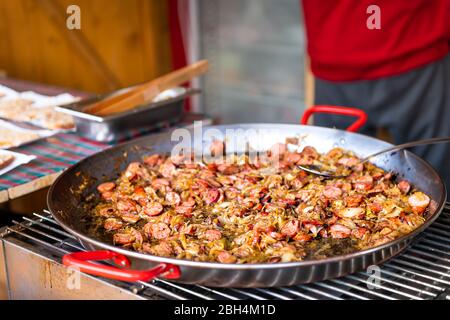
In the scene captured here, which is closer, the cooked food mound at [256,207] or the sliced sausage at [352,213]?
the cooked food mound at [256,207]

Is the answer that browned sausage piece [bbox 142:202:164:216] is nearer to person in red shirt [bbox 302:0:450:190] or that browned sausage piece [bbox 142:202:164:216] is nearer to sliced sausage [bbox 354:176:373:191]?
sliced sausage [bbox 354:176:373:191]

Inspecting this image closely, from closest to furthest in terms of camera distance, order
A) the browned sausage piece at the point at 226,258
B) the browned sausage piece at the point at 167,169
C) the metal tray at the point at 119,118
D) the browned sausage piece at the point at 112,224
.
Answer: the browned sausage piece at the point at 226,258 → the browned sausage piece at the point at 112,224 → the browned sausage piece at the point at 167,169 → the metal tray at the point at 119,118

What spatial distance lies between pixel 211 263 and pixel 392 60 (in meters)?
1.67

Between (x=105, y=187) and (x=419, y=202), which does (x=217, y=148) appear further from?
(x=419, y=202)

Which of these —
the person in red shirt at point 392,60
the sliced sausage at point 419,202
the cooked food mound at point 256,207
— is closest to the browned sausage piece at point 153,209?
the cooked food mound at point 256,207

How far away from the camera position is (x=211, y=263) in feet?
3.72

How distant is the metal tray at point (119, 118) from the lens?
2.05m

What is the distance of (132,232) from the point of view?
1428 mm

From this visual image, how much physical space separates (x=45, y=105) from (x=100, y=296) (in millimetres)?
1344

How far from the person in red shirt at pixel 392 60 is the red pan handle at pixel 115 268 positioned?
1.64m

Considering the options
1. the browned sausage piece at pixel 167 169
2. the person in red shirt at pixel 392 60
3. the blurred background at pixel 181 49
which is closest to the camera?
the browned sausage piece at pixel 167 169

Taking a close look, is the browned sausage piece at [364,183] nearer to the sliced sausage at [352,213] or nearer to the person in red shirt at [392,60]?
the sliced sausage at [352,213]

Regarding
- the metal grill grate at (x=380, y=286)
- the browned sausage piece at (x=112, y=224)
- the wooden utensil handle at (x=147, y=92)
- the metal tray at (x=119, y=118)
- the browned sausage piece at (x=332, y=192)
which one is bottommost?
the metal grill grate at (x=380, y=286)
